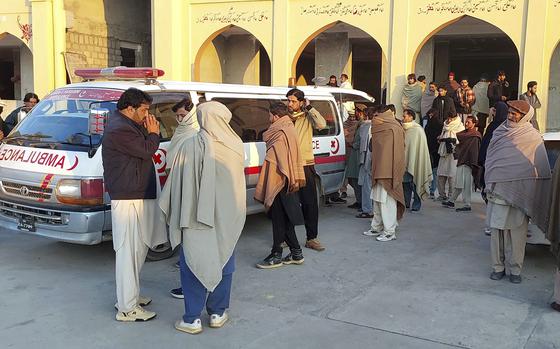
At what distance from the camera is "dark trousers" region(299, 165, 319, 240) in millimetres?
6750

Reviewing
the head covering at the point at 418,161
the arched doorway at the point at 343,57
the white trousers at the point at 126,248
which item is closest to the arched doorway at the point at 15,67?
the arched doorway at the point at 343,57

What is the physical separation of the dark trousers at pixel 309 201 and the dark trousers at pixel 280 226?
0.67m

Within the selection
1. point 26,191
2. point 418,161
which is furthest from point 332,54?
point 26,191

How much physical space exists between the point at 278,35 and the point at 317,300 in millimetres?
11284

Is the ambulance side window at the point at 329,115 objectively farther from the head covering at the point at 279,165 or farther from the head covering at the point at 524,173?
the head covering at the point at 524,173

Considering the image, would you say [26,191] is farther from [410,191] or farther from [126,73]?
[410,191]

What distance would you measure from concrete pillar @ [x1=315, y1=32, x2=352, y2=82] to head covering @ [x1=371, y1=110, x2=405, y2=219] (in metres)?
10.4

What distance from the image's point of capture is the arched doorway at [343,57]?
17469mm

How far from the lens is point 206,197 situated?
417 cm

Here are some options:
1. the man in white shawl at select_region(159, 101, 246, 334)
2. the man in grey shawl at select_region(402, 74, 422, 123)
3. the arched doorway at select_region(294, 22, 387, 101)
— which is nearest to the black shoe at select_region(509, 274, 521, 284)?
the man in white shawl at select_region(159, 101, 246, 334)

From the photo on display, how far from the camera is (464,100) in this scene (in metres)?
12.9

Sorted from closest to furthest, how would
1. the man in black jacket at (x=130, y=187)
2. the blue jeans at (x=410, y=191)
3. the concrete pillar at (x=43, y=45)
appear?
the man in black jacket at (x=130, y=187), the blue jeans at (x=410, y=191), the concrete pillar at (x=43, y=45)

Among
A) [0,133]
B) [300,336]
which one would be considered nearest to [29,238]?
[0,133]

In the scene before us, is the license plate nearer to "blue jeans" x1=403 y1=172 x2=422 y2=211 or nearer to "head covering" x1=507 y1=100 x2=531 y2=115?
"head covering" x1=507 y1=100 x2=531 y2=115
